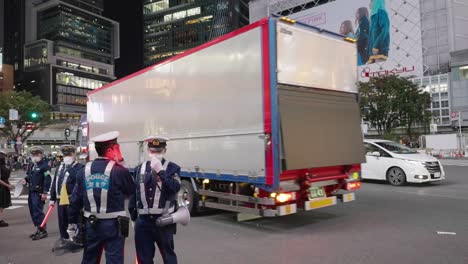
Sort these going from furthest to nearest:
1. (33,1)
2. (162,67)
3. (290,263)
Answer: (33,1)
(162,67)
(290,263)

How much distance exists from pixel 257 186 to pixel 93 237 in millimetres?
3536

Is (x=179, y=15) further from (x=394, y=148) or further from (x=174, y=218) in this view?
(x=174, y=218)

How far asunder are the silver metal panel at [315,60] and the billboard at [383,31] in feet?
176

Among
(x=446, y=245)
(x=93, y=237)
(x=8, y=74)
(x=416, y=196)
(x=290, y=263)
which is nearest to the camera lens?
(x=93, y=237)

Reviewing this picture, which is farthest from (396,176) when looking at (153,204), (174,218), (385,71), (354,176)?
(385,71)

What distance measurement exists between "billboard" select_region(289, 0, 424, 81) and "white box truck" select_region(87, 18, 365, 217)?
54.3m

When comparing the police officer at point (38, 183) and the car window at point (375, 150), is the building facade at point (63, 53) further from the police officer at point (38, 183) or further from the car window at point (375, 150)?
the police officer at point (38, 183)

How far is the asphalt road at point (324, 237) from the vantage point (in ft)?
19.4

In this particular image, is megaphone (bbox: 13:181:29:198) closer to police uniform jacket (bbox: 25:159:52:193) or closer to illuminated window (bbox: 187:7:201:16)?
police uniform jacket (bbox: 25:159:52:193)

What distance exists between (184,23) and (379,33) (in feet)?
224

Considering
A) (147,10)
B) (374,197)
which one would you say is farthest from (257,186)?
(147,10)

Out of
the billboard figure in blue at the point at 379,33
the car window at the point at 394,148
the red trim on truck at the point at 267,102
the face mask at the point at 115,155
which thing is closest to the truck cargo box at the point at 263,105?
the red trim on truck at the point at 267,102

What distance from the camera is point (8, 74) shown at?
104 meters

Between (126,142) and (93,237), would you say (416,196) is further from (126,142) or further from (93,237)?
(93,237)
